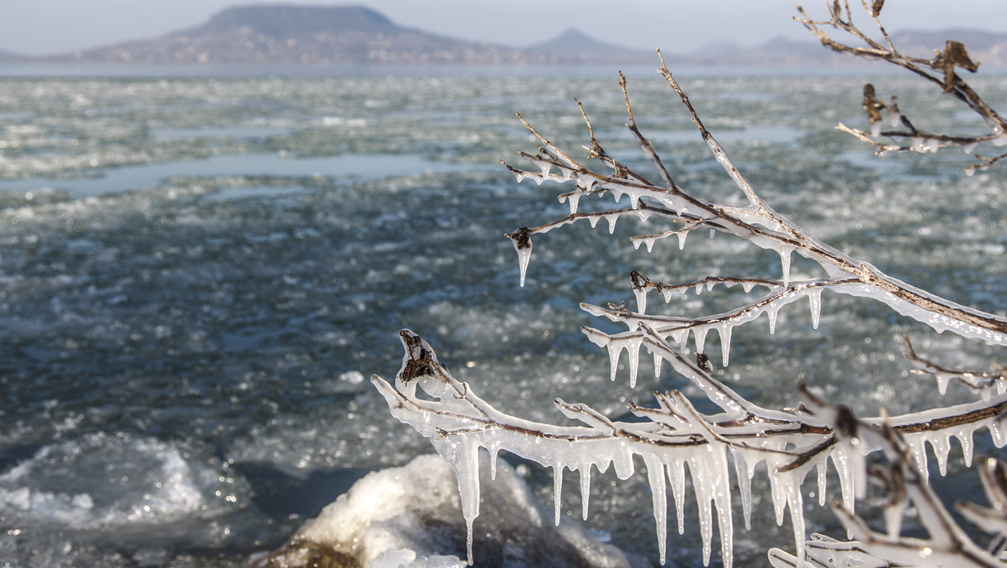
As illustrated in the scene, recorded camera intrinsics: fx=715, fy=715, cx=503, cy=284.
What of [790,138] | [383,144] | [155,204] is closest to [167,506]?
[155,204]

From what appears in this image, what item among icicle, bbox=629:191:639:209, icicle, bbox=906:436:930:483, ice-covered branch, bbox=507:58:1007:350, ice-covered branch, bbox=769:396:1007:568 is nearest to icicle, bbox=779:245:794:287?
ice-covered branch, bbox=507:58:1007:350

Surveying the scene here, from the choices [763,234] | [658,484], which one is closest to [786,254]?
[763,234]

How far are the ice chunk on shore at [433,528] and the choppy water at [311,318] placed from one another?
2.53 ft

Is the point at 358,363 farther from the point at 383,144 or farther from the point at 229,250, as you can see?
the point at 383,144

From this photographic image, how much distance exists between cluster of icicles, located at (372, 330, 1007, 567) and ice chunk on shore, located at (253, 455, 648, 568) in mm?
1606

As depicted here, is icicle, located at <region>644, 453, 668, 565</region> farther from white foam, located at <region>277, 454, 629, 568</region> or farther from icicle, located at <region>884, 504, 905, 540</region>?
white foam, located at <region>277, 454, 629, 568</region>

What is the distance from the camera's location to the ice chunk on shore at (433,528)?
354 centimetres

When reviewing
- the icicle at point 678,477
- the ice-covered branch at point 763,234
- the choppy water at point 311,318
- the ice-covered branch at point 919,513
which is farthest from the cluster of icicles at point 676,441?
the choppy water at point 311,318

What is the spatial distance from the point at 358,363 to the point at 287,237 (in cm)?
516

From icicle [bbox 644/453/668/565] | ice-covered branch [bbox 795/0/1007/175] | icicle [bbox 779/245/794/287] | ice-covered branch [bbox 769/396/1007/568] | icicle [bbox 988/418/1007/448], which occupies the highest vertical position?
ice-covered branch [bbox 795/0/1007/175]

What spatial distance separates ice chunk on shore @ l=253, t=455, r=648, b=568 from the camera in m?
3.54

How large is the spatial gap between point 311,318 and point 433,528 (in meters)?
5.04

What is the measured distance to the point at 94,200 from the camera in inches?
546

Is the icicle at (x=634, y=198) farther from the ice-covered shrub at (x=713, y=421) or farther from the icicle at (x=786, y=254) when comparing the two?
the icicle at (x=786, y=254)
